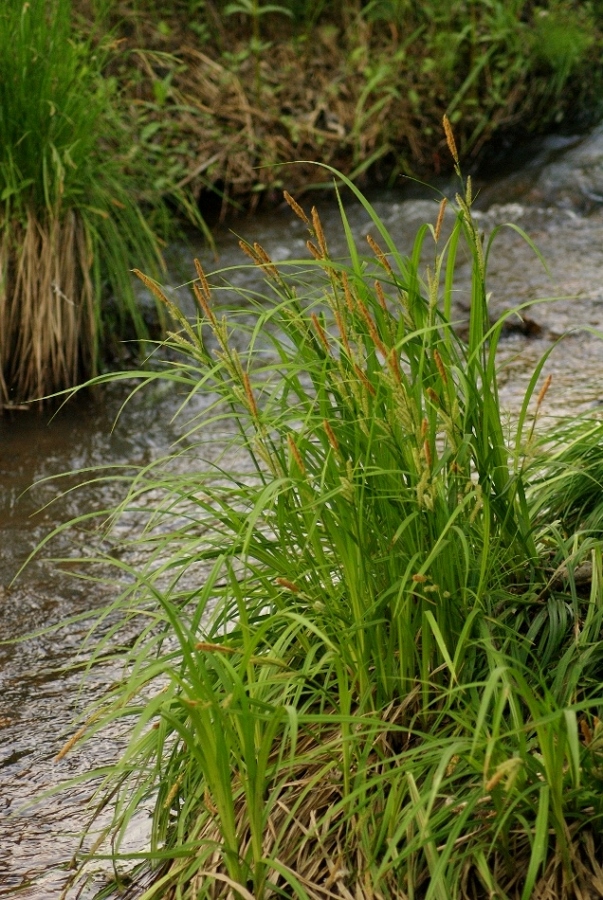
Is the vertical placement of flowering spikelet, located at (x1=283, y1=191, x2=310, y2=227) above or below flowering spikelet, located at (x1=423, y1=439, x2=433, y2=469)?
above

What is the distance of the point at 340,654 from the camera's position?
1.74 meters

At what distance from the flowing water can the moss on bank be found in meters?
0.36

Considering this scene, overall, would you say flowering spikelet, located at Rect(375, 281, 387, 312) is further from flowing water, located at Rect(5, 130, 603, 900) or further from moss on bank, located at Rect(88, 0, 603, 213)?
moss on bank, located at Rect(88, 0, 603, 213)

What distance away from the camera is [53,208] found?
4250 millimetres

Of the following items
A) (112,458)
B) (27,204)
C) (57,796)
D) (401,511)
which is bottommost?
(112,458)

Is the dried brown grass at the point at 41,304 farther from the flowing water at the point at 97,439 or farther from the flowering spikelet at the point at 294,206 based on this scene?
the flowering spikelet at the point at 294,206

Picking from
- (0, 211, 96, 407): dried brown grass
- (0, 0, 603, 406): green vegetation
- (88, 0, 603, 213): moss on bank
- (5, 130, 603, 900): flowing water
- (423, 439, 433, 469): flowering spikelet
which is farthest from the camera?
(88, 0, 603, 213): moss on bank

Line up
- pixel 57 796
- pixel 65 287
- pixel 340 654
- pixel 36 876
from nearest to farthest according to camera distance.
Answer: pixel 340 654 < pixel 36 876 < pixel 57 796 < pixel 65 287

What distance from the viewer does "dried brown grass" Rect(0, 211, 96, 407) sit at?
4.26 meters

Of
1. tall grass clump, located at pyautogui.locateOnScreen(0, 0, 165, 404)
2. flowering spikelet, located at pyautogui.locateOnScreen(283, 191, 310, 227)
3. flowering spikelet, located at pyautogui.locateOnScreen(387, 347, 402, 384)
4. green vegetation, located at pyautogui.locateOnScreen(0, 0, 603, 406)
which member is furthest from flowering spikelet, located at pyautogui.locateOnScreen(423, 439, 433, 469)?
green vegetation, located at pyautogui.locateOnScreen(0, 0, 603, 406)

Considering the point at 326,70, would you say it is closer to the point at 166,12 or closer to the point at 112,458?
the point at 166,12

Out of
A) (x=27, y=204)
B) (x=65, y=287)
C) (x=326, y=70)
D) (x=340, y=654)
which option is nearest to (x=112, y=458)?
(x=65, y=287)

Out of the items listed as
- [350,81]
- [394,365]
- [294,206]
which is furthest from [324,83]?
[394,365]

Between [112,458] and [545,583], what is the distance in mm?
2453
